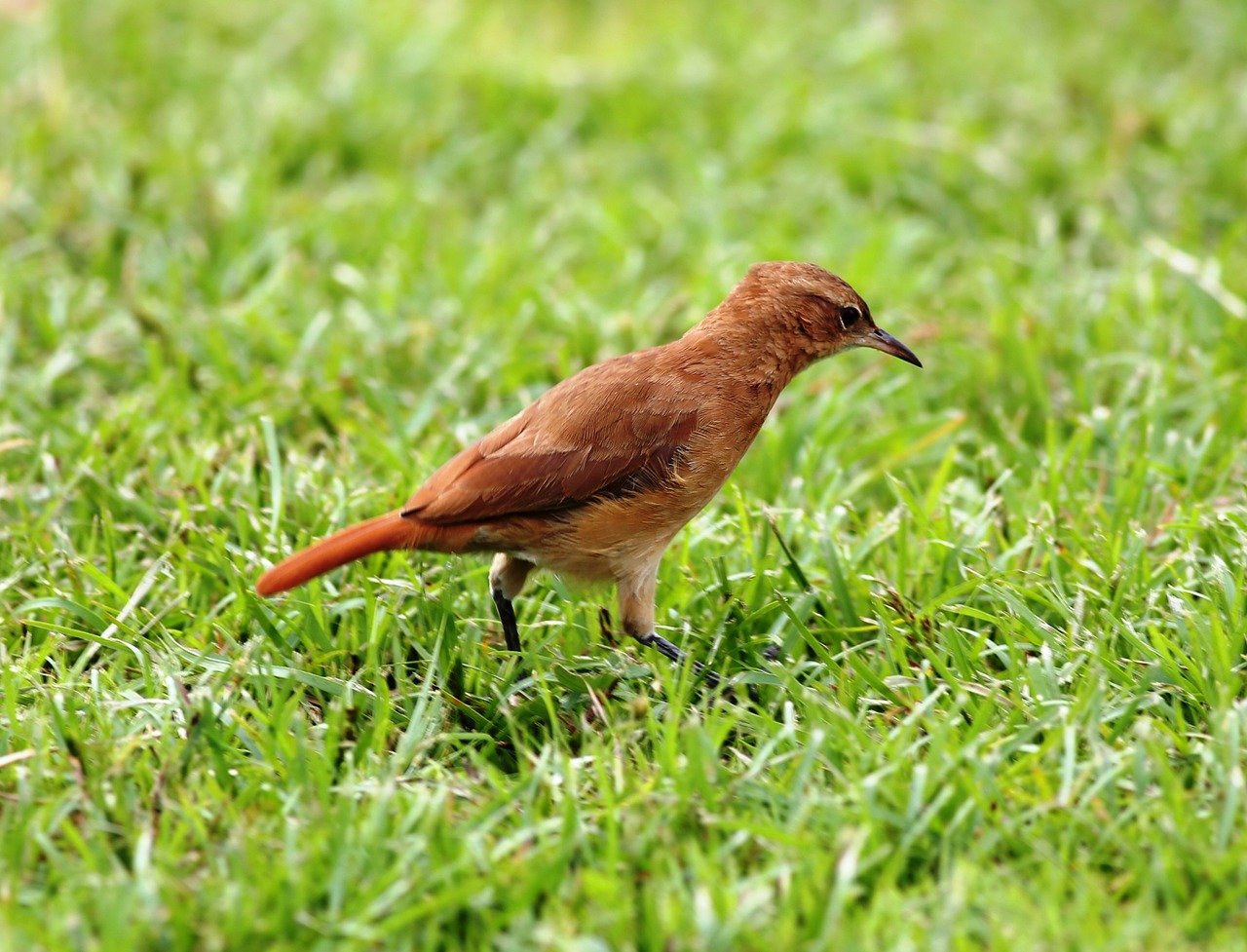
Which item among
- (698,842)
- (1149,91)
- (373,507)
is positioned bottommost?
(698,842)

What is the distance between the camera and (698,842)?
3.07 meters

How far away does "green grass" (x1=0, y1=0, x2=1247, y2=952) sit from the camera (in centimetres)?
295

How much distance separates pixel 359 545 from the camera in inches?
144

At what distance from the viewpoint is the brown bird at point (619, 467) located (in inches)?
148

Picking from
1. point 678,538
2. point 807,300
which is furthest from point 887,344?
point 678,538

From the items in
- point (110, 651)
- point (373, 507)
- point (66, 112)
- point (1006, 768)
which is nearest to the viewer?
point (1006, 768)

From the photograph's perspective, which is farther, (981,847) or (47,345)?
(47,345)

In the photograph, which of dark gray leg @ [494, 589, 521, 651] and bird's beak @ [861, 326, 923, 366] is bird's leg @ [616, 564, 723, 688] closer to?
dark gray leg @ [494, 589, 521, 651]

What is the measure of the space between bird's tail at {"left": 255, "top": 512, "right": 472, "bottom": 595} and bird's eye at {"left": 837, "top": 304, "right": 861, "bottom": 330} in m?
1.21

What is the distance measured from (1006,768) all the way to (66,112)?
18.6ft

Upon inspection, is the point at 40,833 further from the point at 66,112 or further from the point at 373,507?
the point at 66,112

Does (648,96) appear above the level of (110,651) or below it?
above

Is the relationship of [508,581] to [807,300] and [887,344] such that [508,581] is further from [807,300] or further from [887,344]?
[887,344]

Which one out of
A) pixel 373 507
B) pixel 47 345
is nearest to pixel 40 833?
pixel 373 507
